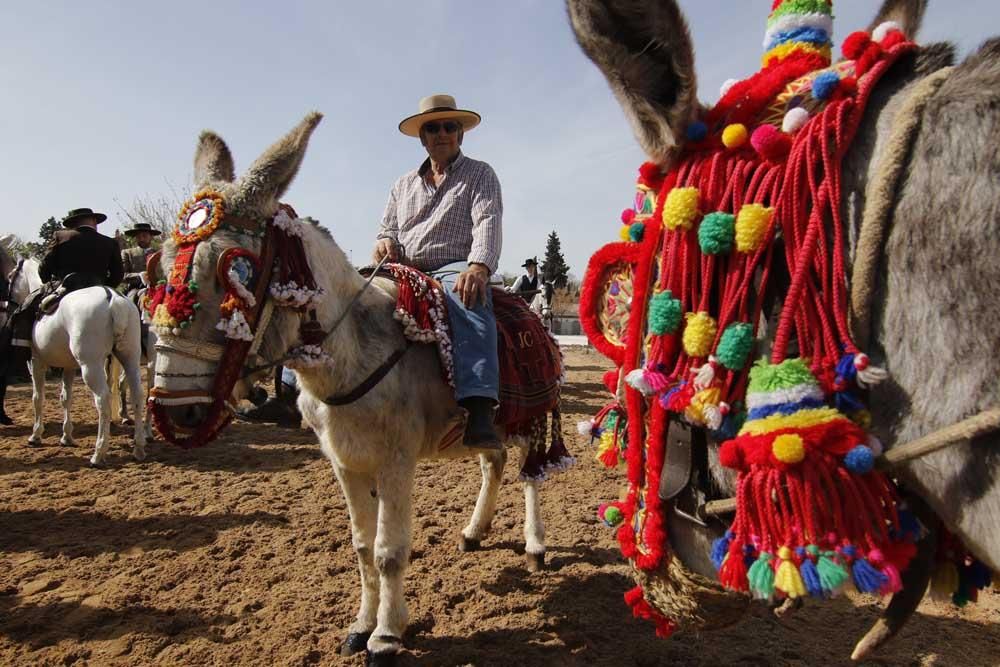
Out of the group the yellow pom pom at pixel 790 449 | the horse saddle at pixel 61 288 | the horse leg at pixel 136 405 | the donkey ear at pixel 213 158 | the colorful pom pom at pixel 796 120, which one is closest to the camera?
the yellow pom pom at pixel 790 449

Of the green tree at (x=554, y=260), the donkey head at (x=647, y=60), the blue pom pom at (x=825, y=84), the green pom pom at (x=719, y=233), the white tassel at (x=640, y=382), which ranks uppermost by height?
the green tree at (x=554, y=260)

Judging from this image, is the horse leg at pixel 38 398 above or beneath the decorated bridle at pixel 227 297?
beneath

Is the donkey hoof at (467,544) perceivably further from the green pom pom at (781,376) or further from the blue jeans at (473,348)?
the green pom pom at (781,376)

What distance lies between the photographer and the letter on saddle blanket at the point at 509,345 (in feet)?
10.2

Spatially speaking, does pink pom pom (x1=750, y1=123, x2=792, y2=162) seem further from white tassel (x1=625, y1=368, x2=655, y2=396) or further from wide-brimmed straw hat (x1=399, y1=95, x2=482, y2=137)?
wide-brimmed straw hat (x1=399, y1=95, x2=482, y2=137)

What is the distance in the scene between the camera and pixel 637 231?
1.40 metres

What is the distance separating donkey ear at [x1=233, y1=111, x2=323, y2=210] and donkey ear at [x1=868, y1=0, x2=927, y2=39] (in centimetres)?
220

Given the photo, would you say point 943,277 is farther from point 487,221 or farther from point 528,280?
point 528,280

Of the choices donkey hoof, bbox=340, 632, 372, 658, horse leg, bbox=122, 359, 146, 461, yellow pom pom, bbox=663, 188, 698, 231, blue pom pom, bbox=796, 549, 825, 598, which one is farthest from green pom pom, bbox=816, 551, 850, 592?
horse leg, bbox=122, 359, 146, 461

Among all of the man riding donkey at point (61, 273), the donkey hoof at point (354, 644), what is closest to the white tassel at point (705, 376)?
the donkey hoof at point (354, 644)

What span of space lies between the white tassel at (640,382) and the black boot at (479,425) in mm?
1876

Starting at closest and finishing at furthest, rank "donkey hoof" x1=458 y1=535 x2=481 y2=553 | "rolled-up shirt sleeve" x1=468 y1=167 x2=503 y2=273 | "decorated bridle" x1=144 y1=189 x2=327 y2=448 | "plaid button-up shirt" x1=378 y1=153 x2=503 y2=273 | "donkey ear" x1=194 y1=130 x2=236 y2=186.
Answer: "decorated bridle" x1=144 y1=189 x2=327 y2=448
"donkey ear" x1=194 y1=130 x2=236 y2=186
"rolled-up shirt sleeve" x1=468 y1=167 x2=503 y2=273
"plaid button-up shirt" x1=378 y1=153 x2=503 y2=273
"donkey hoof" x1=458 y1=535 x2=481 y2=553

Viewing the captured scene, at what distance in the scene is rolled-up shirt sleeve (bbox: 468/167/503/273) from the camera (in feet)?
11.0

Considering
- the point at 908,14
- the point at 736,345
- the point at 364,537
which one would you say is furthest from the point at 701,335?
the point at 364,537
